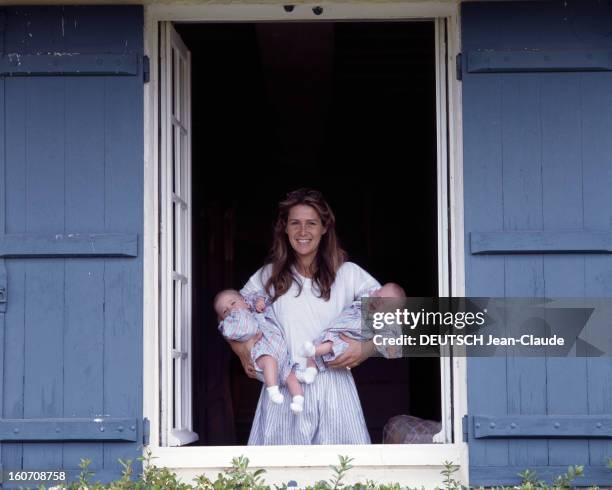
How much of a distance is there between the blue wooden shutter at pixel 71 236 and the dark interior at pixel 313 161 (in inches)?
58.5

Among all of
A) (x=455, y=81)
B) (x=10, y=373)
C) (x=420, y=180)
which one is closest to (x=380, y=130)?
(x=420, y=180)

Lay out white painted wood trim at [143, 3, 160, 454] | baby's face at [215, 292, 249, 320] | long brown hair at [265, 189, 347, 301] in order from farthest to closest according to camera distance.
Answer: long brown hair at [265, 189, 347, 301] < baby's face at [215, 292, 249, 320] < white painted wood trim at [143, 3, 160, 454]

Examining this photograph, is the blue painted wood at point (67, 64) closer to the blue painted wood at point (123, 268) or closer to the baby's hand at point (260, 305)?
the blue painted wood at point (123, 268)

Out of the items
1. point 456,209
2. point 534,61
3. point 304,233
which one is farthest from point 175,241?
point 534,61

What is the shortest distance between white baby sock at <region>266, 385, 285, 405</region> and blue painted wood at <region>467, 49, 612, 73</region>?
1.54 metres

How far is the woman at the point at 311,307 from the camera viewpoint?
479 centimetres

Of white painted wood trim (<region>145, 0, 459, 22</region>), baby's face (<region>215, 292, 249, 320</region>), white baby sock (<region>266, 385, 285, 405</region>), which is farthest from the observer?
baby's face (<region>215, 292, 249, 320</region>)

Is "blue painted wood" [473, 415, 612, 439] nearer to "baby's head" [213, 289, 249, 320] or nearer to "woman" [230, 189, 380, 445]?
"woman" [230, 189, 380, 445]

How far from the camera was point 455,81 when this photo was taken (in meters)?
4.46

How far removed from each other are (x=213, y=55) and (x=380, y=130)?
2.03 m

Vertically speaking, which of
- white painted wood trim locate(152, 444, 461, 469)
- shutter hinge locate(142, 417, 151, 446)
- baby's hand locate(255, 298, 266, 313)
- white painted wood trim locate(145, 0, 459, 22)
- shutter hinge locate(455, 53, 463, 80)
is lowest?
white painted wood trim locate(152, 444, 461, 469)

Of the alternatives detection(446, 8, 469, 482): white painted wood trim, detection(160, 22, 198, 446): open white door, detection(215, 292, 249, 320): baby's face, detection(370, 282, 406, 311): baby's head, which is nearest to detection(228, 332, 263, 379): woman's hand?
detection(215, 292, 249, 320): baby's face

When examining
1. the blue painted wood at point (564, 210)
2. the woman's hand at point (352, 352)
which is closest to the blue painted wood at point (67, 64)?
the woman's hand at point (352, 352)

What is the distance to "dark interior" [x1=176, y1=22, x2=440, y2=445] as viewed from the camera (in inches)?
253
